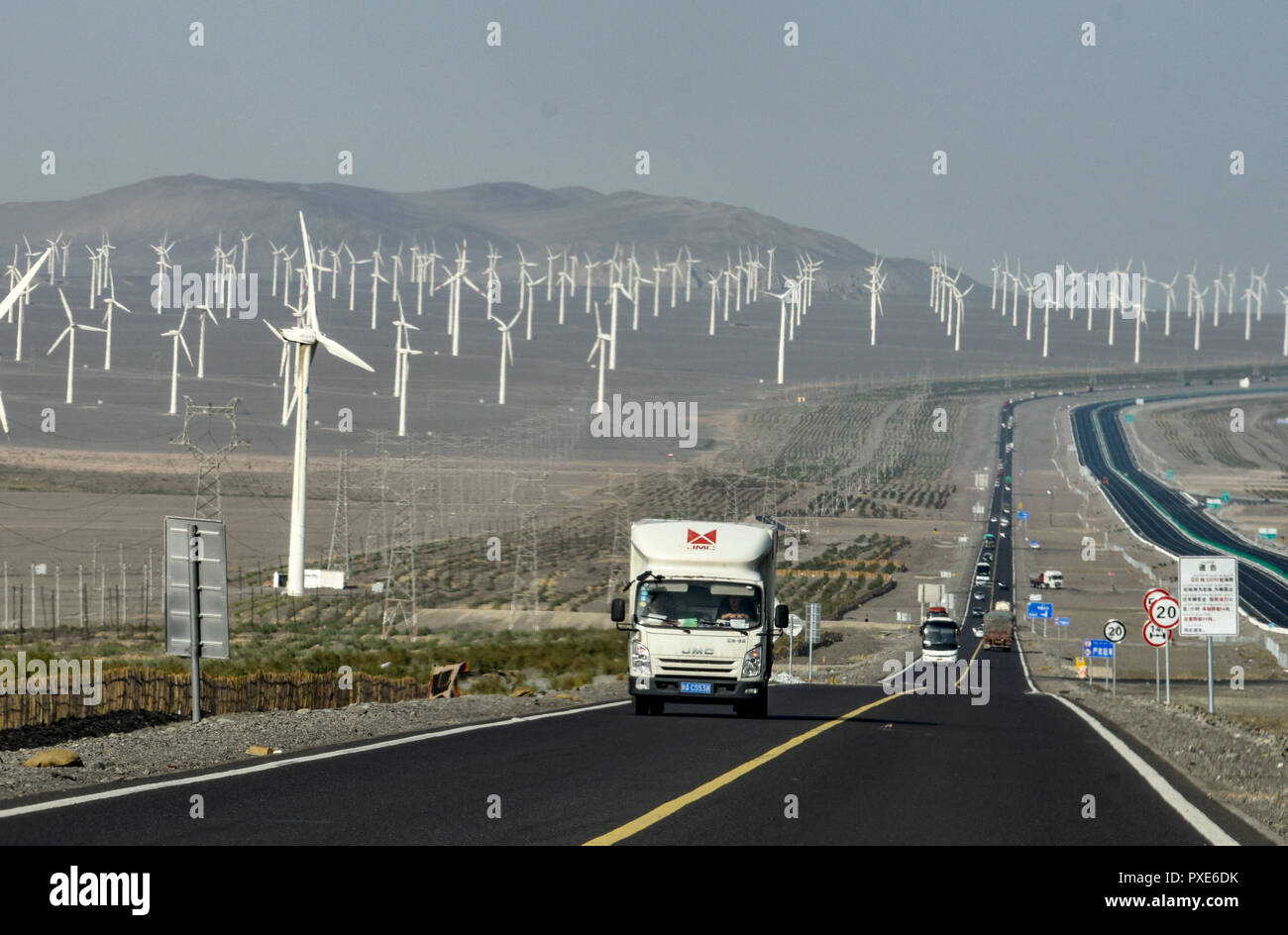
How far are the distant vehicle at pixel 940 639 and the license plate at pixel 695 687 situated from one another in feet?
157

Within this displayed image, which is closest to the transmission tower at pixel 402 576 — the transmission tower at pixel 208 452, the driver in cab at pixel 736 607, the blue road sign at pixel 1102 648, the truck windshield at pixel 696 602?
the transmission tower at pixel 208 452

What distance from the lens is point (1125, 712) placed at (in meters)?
35.7

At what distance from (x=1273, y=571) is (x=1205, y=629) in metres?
91.6

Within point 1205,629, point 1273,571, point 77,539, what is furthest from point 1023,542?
point 1205,629

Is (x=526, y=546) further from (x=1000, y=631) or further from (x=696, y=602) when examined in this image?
(x=696, y=602)

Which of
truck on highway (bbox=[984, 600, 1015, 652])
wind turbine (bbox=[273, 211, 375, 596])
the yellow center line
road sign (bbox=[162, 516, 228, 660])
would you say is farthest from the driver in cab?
truck on highway (bbox=[984, 600, 1015, 652])

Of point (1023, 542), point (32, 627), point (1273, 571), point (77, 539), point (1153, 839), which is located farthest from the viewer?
point (1023, 542)

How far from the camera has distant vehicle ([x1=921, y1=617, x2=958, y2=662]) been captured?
72000 millimetres

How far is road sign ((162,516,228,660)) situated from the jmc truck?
6.68 m

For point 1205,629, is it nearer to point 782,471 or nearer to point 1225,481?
point 782,471

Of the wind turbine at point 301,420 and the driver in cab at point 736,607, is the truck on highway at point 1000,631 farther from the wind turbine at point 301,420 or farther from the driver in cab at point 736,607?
the driver in cab at point 736,607


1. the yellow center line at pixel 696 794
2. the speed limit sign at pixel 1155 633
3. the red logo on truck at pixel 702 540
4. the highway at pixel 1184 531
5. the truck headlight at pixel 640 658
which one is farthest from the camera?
the highway at pixel 1184 531

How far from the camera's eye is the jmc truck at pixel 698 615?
25.7 meters
